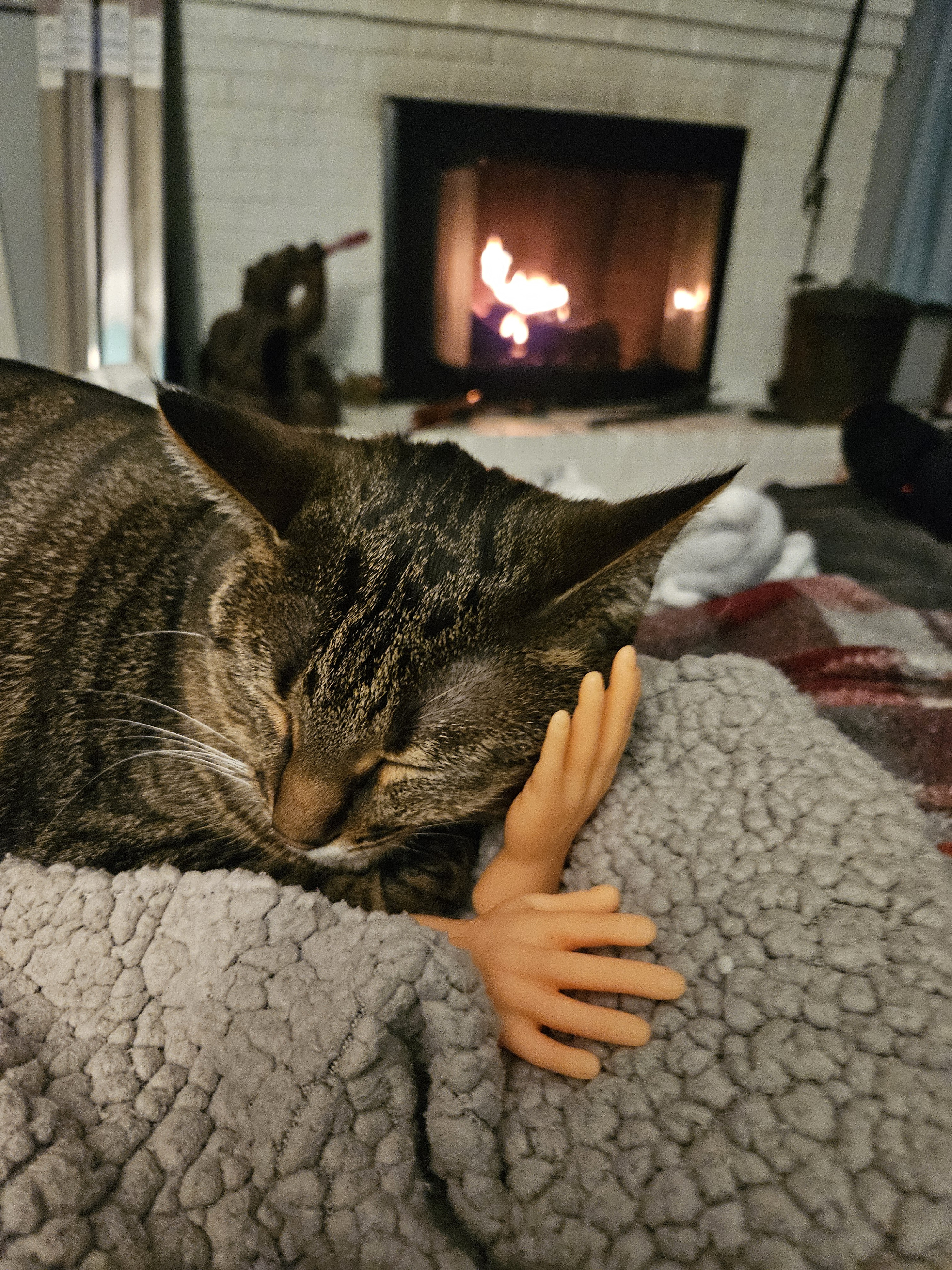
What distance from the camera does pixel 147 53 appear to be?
2.34m

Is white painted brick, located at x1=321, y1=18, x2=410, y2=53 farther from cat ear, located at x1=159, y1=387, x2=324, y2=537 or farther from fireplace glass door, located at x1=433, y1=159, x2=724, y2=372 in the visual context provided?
cat ear, located at x1=159, y1=387, x2=324, y2=537

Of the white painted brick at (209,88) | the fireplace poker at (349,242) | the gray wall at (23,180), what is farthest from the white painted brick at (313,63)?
the gray wall at (23,180)

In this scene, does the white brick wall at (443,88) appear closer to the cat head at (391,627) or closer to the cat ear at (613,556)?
the cat head at (391,627)

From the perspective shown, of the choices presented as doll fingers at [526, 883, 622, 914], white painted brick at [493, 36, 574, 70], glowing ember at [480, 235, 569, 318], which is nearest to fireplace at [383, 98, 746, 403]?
glowing ember at [480, 235, 569, 318]

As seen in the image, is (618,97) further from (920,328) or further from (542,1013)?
(542,1013)

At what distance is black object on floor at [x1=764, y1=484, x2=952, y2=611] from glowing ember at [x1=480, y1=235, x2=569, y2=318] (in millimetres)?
1427

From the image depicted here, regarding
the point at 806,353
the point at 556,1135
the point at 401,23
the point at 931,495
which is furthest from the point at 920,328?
the point at 556,1135

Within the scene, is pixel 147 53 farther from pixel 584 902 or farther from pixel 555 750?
pixel 584 902

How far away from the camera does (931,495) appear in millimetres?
1758

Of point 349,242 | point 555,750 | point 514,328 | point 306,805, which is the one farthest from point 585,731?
point 514,328

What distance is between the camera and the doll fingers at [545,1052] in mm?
593

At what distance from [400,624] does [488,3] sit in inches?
107

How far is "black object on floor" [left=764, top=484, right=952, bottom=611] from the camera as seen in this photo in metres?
1.46

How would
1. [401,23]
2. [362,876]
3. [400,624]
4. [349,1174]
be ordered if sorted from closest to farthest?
[349,1174] < [400,624] < [362,876] < [401,23]
